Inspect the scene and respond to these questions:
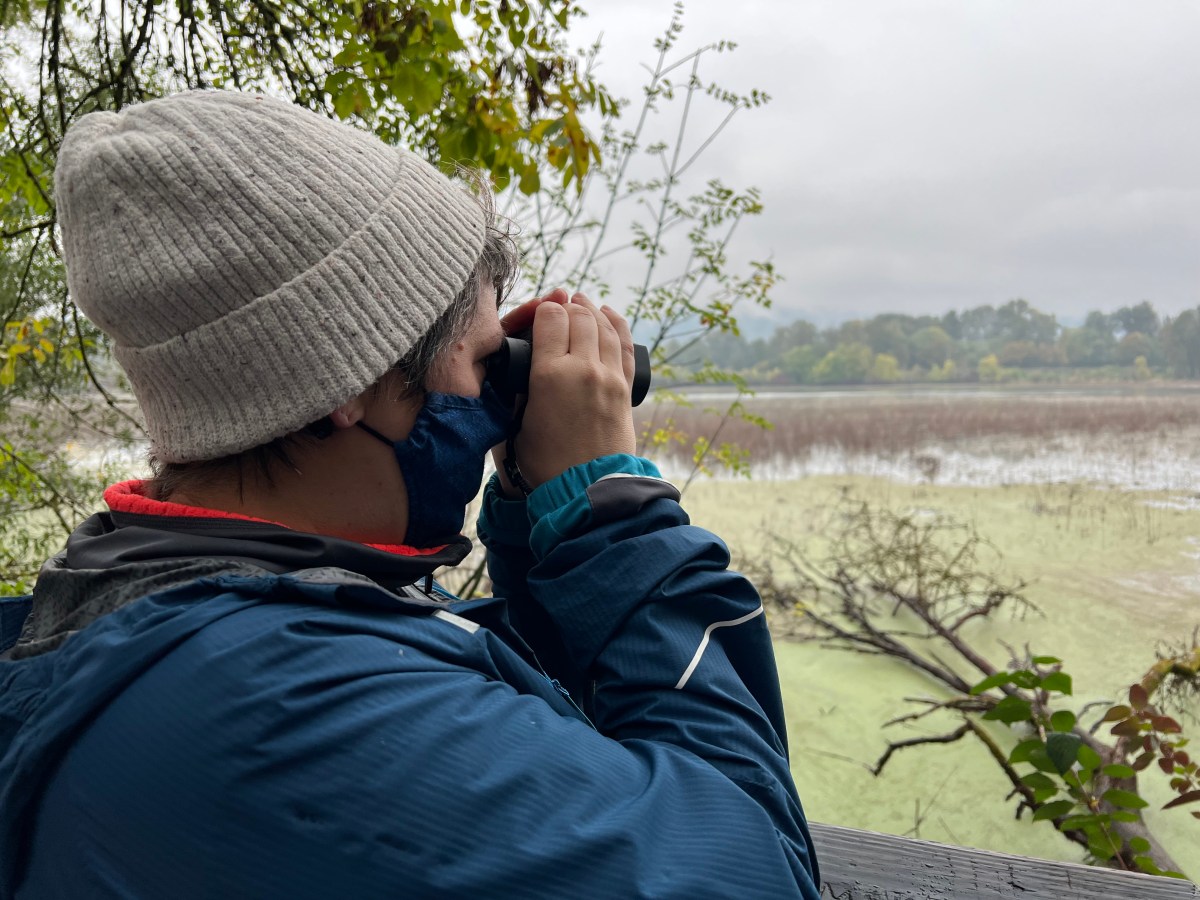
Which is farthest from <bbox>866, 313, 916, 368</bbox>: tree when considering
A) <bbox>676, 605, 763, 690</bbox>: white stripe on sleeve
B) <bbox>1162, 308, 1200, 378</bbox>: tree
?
<bbox>676, 605, 763, 690</bbox>: white stripe on sleeve

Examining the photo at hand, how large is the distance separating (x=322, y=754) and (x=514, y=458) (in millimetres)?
532

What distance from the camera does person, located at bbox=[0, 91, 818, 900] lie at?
53 cm

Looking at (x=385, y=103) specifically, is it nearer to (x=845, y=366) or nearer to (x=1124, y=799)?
(x=1124, y=799)

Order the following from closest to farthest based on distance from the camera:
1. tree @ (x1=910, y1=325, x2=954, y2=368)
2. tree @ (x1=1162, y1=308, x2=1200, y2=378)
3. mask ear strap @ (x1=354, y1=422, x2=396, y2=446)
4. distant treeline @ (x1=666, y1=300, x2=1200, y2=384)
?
mask ear strap @ (x1=354, y1=422, x2=396, y2=446)
tree @ (x1=1162, y1=308, x2=1200, y2=378)
distant treeline @ (x1=666, y1=300, x2=1200, y2=384)
tree @ (x1=910, y1=325, x2=954, y2=368)

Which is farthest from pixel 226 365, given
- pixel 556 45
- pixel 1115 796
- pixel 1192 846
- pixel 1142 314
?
pixel 1142 314

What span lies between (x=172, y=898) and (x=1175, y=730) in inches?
94.2

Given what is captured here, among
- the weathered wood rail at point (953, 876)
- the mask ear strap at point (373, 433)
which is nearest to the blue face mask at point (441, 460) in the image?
the mask ear strap at point (373, 433)

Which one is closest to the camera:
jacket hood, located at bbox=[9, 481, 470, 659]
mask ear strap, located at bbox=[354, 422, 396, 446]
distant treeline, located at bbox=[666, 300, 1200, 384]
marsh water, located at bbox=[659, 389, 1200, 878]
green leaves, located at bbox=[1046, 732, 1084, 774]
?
jacket hood, located at bbox=[9, 481, 470, 659]

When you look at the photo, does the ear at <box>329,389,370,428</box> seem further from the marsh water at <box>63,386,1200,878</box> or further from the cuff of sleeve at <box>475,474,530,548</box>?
the marsh water at <box>63,386,1200,878</box>

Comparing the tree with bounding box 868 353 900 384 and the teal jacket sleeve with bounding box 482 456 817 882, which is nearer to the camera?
the teal jacket sleeve with bounding box 482 456 817 882

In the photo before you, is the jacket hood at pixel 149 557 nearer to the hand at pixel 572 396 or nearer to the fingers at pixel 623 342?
the hand at pixel 572 396

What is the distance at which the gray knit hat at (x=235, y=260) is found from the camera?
2.32 ft

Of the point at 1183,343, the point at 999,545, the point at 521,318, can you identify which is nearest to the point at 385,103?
the point at 521,318

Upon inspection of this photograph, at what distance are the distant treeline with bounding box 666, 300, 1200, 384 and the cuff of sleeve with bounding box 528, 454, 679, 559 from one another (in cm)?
905
